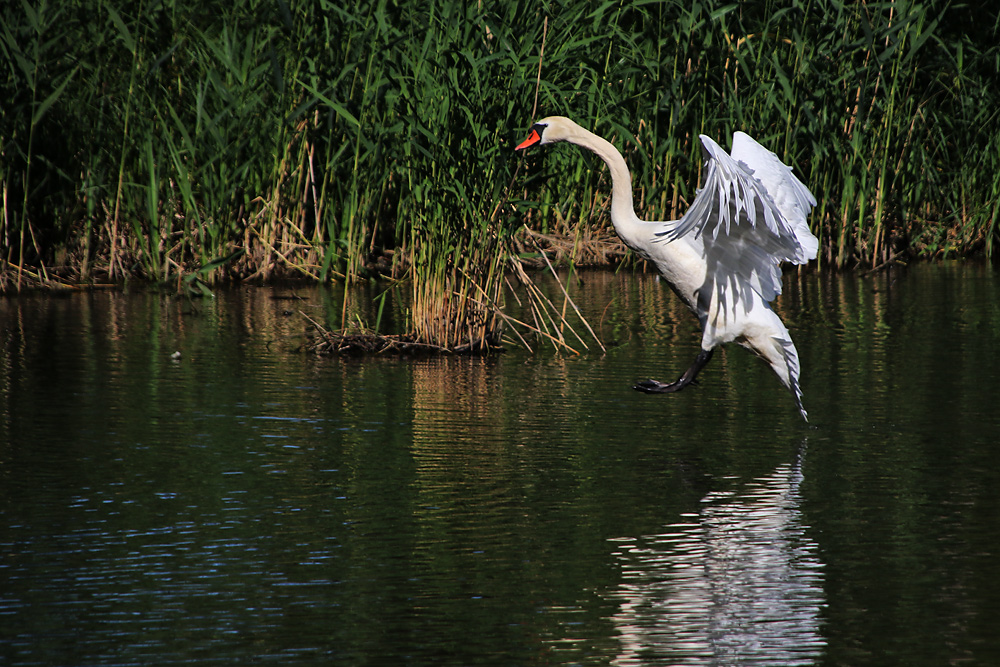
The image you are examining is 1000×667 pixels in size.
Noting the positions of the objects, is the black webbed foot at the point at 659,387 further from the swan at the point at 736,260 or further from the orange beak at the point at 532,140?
the orange beak at the point at 532,140

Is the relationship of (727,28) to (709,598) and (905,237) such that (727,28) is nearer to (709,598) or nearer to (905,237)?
(905,237)

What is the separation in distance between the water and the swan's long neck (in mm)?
884

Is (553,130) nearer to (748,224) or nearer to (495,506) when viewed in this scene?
(748,224)

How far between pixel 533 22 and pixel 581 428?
110 inches

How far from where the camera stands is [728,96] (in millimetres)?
11891

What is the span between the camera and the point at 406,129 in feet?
26.7

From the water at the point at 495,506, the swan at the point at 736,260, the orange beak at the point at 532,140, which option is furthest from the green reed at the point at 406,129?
the water at the point at 495,506

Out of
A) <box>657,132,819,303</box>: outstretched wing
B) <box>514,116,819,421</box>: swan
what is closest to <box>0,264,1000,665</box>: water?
<box>514,116,819,421</box>: swan

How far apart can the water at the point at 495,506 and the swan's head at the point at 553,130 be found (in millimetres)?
1310

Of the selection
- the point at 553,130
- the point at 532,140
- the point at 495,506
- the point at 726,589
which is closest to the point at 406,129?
the point at 532,140

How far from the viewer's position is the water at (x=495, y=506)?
3867 millimetres

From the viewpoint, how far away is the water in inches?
152

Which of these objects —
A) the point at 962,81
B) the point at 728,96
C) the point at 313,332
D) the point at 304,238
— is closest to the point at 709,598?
the point at 313,332

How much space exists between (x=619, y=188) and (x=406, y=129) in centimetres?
147
